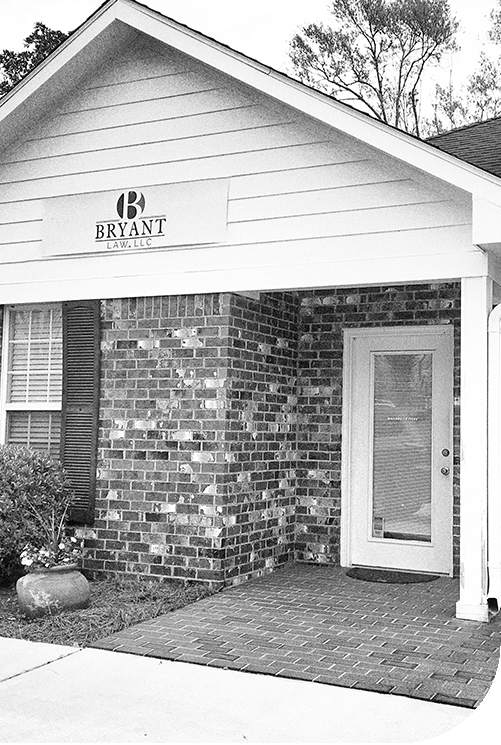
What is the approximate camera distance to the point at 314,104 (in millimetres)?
7094

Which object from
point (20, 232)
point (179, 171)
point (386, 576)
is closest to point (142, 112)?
point (179, 171)

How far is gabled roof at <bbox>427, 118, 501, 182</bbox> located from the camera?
26.9 ft

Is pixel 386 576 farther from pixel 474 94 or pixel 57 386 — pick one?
pixel 474 94

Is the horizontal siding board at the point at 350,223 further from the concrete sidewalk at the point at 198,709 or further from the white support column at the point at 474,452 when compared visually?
the concrete sidewalk at the point at 198,709

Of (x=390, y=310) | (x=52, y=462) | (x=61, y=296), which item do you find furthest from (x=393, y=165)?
(x=52, y=462)

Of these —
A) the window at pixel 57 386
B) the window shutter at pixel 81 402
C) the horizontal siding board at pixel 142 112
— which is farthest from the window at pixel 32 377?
the horizontal siding board at pixel 142 112

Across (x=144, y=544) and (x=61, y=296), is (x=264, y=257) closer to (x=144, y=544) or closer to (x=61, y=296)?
(x=61, y=296)

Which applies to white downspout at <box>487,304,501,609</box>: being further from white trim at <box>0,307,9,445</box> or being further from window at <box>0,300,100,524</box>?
white trim at <box>0,307,9,445</box>

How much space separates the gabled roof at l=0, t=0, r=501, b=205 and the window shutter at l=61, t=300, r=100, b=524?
1.86 metres

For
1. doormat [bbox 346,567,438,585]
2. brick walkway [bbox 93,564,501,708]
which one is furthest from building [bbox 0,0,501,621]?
brick walkway [bbox 93,564,501,708]

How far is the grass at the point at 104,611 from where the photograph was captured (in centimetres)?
631

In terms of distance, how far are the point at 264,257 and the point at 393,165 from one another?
1.27 metres

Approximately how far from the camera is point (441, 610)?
7062 millimetres

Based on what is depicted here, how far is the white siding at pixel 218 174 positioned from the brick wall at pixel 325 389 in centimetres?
154
